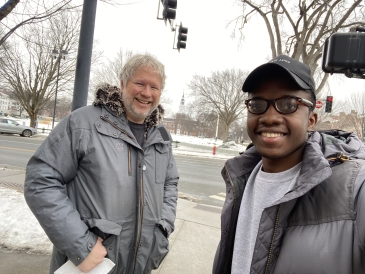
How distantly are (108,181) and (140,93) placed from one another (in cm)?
69

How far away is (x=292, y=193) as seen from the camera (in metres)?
1.08

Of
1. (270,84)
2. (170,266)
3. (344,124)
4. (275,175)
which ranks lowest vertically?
(170,266)

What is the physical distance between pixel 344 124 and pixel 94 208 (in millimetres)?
32268

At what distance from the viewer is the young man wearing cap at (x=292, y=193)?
3.09ft

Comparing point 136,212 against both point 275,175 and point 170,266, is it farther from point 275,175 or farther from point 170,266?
point 170,266

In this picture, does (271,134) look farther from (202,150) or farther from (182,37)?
(202,150)

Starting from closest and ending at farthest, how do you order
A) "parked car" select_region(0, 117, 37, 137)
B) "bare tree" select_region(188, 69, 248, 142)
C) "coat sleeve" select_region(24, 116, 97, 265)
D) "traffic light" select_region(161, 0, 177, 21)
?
1. "coat sleeve" select_region(24, 116, 97, 265)
2. "traffic light" select_region(161, 0, 177, 21)
3. "parked car" select_region(0, 117, 37, 137)
4. "bare tree" select_region(188, 69, 248, 142)

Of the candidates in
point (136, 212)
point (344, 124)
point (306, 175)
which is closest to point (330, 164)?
point (306, 175)

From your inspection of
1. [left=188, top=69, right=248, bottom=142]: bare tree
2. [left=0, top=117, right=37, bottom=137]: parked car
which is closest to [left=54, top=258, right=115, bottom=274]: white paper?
[left=0, top=117, right=37, bottom=137]: parked car

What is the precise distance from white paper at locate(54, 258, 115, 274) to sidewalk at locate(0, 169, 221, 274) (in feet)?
4.43

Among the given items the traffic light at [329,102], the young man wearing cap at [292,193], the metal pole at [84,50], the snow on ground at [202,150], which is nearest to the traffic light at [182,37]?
the metal pole at [84,50]

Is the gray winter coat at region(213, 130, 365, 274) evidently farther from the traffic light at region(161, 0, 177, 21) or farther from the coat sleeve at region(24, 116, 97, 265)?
the traffic light at region(161, 0, 177, 21)

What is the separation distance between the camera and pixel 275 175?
1.29 metres

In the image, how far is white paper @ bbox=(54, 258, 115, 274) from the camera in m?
1.53
